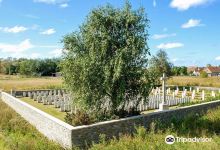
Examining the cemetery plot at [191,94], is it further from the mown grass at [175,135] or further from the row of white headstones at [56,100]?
the row of white headstones at [56,100]

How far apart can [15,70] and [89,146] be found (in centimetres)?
11053

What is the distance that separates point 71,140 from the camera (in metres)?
11.0

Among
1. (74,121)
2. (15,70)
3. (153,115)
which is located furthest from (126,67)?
(15,70)

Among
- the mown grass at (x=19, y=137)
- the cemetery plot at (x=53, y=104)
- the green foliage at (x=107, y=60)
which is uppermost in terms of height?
the green foliage at (x=107, y=60)

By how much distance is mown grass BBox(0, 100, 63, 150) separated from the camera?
11.0 meters

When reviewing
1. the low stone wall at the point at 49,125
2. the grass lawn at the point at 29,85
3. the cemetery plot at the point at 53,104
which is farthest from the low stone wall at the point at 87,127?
the grass lawn at the point at 29,85

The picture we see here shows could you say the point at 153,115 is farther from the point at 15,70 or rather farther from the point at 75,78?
the point at 15,70

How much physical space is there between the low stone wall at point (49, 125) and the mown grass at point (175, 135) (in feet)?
4.58

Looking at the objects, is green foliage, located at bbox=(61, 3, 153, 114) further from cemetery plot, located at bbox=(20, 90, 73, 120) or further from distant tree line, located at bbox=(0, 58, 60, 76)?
distant tree line, located at bbox=(0, 58, 60, 76)

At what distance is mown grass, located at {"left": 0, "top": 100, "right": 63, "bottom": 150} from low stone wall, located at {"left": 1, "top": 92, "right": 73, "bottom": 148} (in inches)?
12.9

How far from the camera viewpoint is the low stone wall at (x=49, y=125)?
11.4 m

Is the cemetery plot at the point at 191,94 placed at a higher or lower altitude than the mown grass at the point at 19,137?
higher

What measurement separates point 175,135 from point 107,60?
4.94 m

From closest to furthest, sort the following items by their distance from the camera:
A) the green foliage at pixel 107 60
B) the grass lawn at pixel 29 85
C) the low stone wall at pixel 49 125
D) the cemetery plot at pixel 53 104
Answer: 1. the low stone wall at pixel 49 125
2. the green foliage at pixel 107 60
3. the cemetery plot at pixel 53 104
4. the grass lawn at pixel 29 85
